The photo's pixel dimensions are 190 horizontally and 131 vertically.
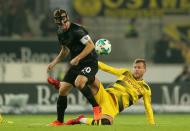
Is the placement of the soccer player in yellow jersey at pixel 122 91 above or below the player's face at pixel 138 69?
below

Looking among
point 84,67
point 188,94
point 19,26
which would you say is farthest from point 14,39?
point 84,67

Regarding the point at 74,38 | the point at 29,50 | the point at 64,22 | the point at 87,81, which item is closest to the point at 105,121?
the point at 87,81

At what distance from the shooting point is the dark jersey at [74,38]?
322 inches

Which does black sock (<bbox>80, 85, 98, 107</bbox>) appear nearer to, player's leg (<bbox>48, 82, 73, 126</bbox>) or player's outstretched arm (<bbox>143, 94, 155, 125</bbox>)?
player's leg (<bbox>48, 82, 73, 126</bbox>)

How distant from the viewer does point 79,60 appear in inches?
326

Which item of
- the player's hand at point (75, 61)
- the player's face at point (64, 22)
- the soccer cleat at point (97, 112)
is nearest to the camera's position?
the player's hand at point (75, 61)

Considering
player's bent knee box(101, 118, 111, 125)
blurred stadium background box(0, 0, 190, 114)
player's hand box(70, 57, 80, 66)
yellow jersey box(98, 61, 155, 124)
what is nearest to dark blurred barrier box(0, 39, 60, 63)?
blurred stadium background box(0, 0, 190, 114)

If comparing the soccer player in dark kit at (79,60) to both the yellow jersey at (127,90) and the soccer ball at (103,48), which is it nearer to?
the soccer ball at (103,48)

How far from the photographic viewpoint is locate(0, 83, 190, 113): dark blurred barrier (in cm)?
1394

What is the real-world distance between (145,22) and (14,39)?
4.10m

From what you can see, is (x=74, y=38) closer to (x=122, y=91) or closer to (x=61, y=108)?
(x=61, y=108)

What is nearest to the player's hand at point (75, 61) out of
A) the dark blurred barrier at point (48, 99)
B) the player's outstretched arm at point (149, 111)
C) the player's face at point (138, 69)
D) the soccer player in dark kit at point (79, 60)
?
the soccer player in dark kit at point (79, 60)

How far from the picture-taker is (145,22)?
1723 centimetres

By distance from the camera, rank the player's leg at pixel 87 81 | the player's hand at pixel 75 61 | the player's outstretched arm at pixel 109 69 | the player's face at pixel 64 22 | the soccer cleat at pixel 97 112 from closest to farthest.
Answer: the player's hand at pixel 75 61 < the player's face at pixel 64 22 < the player's leg at pixel 87 81 < the soccer cleat at pixel 97 112 < the player's outstretched arm at pixel 109 69
